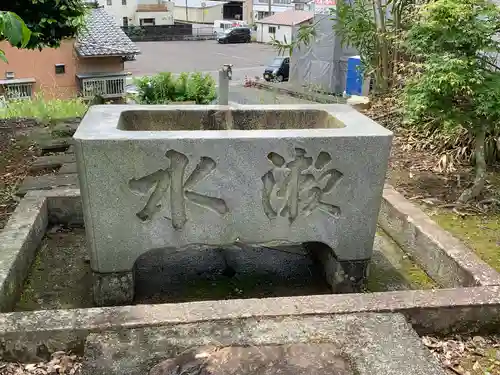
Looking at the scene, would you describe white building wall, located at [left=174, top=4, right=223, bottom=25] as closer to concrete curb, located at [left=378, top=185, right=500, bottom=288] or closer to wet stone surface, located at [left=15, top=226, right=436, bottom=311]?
concrete curb, located at [left=378, top=185, right=500, bottom=288]

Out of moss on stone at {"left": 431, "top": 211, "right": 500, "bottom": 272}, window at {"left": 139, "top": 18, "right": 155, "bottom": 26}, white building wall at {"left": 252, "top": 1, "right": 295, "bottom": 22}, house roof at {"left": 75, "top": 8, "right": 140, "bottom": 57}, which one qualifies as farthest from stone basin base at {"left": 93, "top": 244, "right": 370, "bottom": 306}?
window at {"left": 139, "top": 18, "right": 155, "bottom": 26}

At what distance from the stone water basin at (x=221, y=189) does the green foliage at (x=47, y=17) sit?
209 cm

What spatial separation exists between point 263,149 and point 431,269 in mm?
1544

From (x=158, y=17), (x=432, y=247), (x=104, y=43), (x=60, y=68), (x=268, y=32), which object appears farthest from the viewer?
(x=158, y=17)

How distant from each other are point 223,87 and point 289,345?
6.32ft

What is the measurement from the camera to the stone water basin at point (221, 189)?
281cm

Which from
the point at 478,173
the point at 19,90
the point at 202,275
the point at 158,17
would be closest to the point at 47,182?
the point at 202,275

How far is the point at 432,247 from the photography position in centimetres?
355

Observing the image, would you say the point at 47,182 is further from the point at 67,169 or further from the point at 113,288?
the point at 113,288

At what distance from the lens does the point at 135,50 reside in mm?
19078

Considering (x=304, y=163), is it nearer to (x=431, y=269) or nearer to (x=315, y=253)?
(x=315, y=253)

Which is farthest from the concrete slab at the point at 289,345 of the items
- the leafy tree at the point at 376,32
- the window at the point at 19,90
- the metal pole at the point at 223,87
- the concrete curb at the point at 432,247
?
the window at the point at 19,90

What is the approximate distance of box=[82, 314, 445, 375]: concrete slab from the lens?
2.14m

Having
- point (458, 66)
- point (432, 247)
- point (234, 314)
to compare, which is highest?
point (458, 66)
